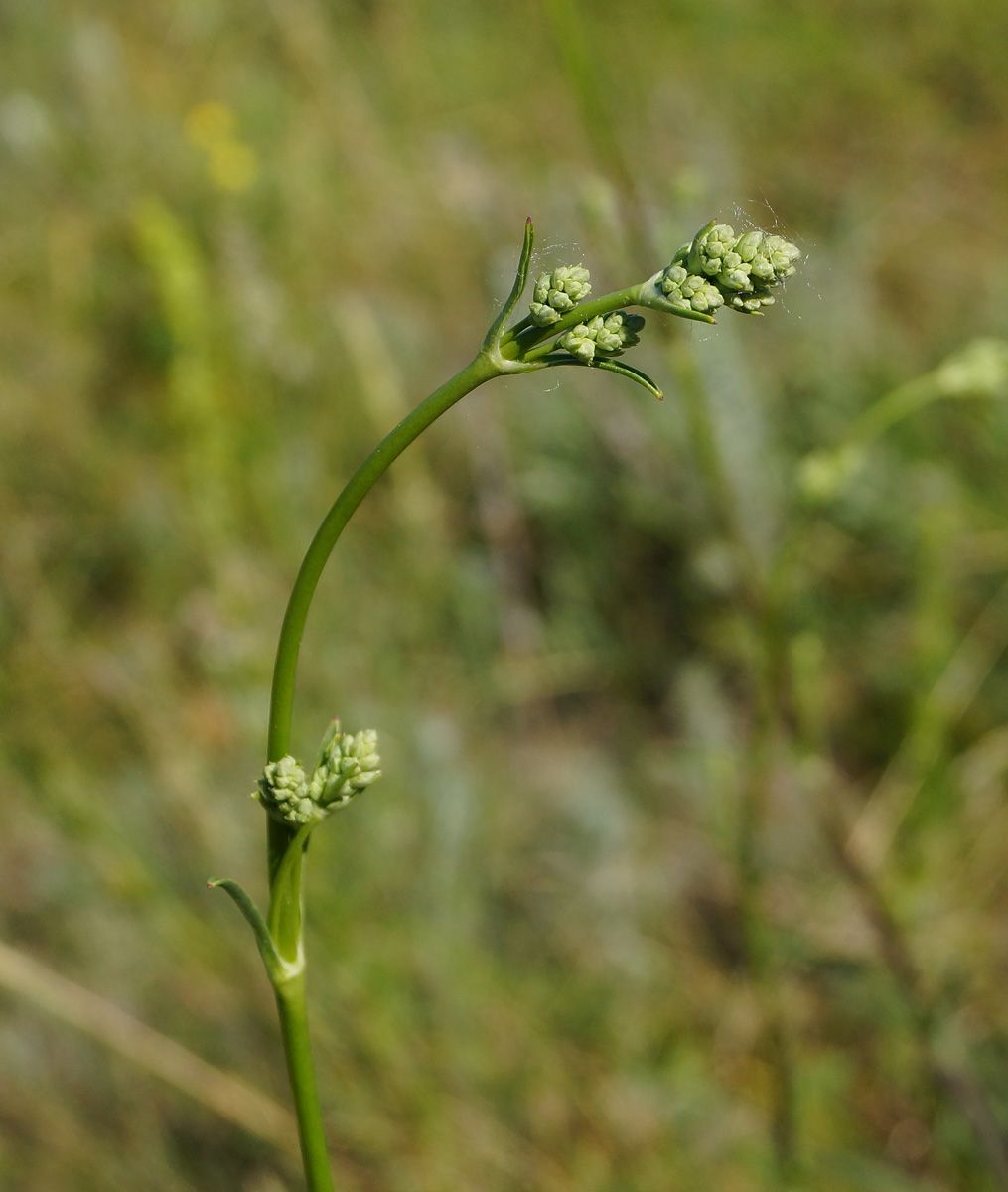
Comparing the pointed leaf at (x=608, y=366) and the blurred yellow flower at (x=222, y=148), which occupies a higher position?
the blurred yellow flower at (x=222, y=148)

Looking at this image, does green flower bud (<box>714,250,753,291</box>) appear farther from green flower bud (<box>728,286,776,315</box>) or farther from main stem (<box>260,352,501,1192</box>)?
main stem (<box>260,352,501,1192</box>)

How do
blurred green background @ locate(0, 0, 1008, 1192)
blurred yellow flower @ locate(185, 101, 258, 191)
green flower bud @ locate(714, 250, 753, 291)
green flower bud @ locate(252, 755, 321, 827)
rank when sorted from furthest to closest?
1. blurred yellow flower @ locate(185, 101, 258, 191)
2. blurred green background @ locate(0, 0, 1008, 1192)
3. green flower bud @ locate(252, 755, 321, 827)
4. green flower bud @ locate(714, 250, 753, 291)

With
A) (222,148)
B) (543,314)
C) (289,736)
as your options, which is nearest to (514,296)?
(543,314)

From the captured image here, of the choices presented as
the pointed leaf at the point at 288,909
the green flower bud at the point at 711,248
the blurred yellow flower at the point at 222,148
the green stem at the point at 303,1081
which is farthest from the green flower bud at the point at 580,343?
the blurred yellow flower at the point at 222,148

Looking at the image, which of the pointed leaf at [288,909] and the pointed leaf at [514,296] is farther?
the pointed leaf at [288,909]

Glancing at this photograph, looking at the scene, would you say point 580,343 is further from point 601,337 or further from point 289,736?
point 289,736

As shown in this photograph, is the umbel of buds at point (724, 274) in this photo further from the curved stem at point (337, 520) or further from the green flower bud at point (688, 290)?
the curved stem at point (337, 520)

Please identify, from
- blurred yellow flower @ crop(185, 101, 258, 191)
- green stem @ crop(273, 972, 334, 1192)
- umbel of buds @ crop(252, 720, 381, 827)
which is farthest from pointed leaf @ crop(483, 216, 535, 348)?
blurred yellow flower @ crop(185, 101, 258, 191)
